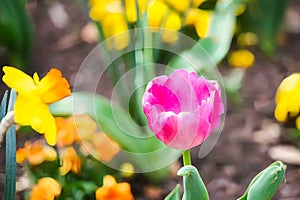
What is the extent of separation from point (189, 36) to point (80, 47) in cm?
37

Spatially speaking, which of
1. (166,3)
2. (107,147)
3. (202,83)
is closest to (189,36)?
(166,3)

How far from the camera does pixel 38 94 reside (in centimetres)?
109

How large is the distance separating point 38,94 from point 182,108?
9.1 inches

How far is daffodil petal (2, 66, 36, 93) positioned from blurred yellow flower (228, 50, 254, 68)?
984mm

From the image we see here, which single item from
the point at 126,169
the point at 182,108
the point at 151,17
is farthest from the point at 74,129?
the point at 182,108

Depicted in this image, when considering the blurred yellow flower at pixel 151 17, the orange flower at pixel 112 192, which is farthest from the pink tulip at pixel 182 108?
the blurred yellow flower at pixel 151 17

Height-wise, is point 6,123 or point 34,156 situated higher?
point 6,123

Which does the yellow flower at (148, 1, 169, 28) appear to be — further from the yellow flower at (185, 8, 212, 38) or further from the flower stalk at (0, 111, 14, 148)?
the flower stalk at (0, 111, 14, 148)

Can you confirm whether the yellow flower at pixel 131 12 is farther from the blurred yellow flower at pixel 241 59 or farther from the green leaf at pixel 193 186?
the green leaf at pixel 193 186

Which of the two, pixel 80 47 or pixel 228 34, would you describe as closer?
pixel 228 34

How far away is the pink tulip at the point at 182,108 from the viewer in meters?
0.94

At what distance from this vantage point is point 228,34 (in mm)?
1707

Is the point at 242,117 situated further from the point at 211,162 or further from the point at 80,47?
the point at 80,47

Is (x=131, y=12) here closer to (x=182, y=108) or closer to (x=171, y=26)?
(x=171, y=26)
